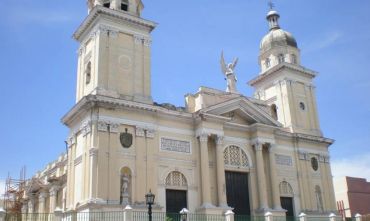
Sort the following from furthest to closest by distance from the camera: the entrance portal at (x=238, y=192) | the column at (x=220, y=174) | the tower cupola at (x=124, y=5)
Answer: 1. the entrance portal at (x=238, y=192)
2. the tower cupola at (x=124, y=5)
3. the column at (x=220, y=174)

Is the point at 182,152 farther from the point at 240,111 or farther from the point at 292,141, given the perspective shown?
the point at 292,141

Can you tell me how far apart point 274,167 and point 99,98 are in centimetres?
1479

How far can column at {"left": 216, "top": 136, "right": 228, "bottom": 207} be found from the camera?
99.7 feet

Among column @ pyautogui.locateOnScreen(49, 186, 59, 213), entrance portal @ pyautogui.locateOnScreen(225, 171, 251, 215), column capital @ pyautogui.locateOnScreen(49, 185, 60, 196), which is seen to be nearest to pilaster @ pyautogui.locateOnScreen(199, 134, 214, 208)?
entrance portal @ pyautogui.locateOnScreen(225, 171, 251, 215)

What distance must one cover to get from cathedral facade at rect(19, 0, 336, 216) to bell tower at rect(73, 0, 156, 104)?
0.23 ft

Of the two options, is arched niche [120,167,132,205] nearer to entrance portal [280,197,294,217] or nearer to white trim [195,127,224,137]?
white trim [195,127,224,137]

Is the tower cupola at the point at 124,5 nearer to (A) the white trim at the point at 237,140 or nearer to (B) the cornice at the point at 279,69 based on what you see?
(A) the white trim at the point at 237,140

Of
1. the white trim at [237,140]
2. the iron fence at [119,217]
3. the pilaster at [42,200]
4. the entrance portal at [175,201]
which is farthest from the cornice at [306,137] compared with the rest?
the pilaster at [42,200]

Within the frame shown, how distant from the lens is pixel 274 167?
34469mm

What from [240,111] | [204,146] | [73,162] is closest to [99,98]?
[73,162]

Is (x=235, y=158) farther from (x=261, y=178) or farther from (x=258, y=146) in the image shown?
(x=261, y=178)

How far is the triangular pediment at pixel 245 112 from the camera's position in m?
33.6

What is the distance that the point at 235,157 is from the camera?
110 feet

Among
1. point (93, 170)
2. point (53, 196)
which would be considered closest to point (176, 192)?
point (93, 170)
